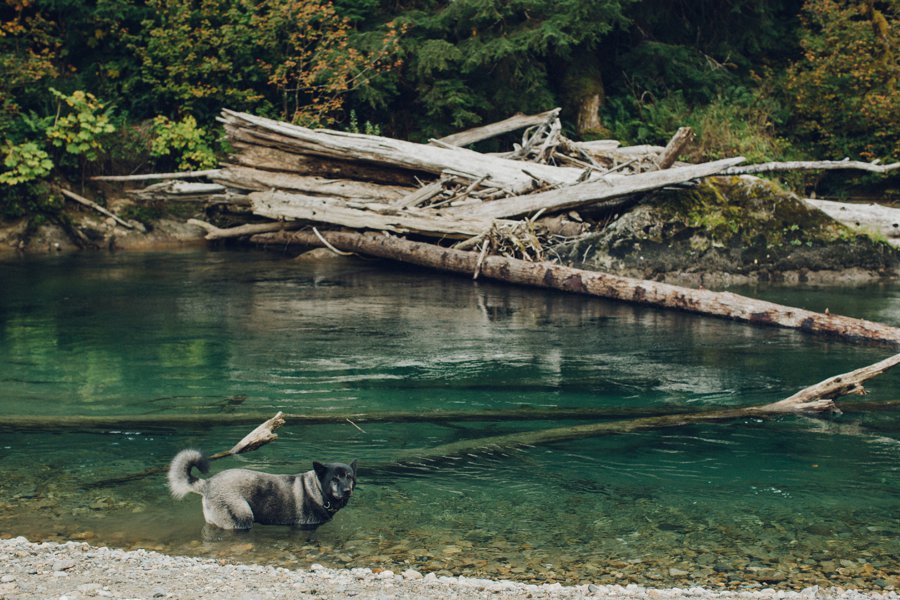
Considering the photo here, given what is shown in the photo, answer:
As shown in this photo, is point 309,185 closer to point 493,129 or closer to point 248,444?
point 493,129

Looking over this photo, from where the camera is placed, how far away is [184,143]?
21.2 meters

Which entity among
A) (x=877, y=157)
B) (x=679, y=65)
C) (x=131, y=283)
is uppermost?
(x=679, y=65)

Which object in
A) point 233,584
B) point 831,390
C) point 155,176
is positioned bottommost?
point 233,584

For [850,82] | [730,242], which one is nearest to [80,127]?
[730,242]

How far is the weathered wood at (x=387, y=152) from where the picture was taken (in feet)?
Answer: 60.7

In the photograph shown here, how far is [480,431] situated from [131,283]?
9825 mm

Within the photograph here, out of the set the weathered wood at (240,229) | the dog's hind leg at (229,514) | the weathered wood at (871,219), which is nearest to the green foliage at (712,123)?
the weathered wood at (871,219)

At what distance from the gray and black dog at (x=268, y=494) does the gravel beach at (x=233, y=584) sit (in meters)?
0.56

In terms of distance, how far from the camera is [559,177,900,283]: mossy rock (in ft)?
55.7

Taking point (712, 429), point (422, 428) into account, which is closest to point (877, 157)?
point (712, 429)

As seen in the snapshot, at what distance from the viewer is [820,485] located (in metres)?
7.17

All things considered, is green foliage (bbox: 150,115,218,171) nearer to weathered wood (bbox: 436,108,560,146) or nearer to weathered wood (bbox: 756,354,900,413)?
weathered wood (bbox: 436,108,560,146)

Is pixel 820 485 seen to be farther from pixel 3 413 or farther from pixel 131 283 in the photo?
pixel 131 283

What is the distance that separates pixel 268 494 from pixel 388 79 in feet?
58.4
